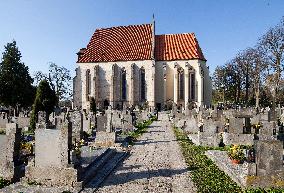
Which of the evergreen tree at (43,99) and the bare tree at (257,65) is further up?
the bare tree at (257,65)

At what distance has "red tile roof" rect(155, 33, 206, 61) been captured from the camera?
56.9 m

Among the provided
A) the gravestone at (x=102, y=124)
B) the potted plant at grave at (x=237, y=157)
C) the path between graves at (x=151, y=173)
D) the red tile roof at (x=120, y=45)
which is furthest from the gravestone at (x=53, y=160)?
the red tile roof at (x=120, y=45)

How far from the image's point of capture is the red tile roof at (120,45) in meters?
57.9

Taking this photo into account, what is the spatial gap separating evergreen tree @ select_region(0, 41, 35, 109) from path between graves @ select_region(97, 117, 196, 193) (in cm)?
3348

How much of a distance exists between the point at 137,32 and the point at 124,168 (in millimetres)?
50165

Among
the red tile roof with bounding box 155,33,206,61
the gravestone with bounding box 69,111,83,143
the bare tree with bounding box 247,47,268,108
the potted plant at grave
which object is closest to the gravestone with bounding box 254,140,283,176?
the potted plant at grave

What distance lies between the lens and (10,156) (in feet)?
33.1

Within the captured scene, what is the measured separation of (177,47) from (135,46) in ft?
24.1

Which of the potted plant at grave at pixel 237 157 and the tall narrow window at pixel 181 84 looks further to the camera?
the tall narrow window at pixel 181 84

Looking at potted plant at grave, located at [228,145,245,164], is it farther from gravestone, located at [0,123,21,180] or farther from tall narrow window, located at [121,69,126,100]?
tall narrow window, located at [121,69,126,100]

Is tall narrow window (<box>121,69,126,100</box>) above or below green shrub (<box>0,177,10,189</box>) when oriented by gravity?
above

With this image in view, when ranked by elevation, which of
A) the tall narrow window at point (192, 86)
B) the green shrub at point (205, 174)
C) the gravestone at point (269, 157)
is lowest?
the green shrub at point (205, 174)

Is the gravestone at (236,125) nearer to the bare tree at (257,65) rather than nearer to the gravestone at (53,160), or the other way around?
the gravestone at (53,160)

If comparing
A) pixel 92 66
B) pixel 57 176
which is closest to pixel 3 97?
pixel 92 66
